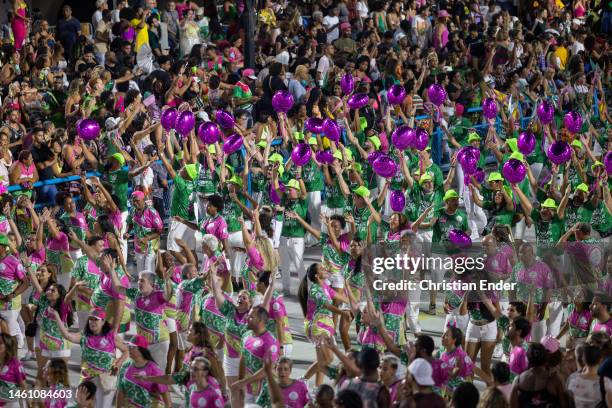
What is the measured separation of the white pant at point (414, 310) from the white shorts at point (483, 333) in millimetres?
1571

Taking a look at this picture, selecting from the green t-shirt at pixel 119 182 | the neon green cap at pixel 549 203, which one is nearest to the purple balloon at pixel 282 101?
the green t-shirt at pixel 119 182

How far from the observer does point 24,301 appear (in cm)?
1532

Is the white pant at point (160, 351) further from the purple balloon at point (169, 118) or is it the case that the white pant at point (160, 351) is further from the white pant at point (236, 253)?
the purple balloon at point (169, 118)

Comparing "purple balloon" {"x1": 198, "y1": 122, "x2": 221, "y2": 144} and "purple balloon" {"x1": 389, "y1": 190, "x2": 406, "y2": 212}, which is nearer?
"purple balloon" {"x1": 389, "y1": 190, "x2": 406, "y2": 212}

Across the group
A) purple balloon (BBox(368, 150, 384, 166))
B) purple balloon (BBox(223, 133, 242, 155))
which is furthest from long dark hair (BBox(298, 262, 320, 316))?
purple balloon (BBox(223, 133, 242, 155))

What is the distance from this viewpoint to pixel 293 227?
1569 centimetres

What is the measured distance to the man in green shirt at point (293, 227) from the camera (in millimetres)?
15672

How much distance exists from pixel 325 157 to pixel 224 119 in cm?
164

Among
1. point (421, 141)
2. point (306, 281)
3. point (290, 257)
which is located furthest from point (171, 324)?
point (421, 141)

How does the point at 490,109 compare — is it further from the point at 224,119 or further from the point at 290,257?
the point at 290,257

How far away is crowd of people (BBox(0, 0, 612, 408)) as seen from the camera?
11.1 m

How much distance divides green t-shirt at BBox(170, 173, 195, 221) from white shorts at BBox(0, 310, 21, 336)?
9.18 ft

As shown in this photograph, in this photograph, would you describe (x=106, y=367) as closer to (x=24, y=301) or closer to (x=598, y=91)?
(x=24, y=301)

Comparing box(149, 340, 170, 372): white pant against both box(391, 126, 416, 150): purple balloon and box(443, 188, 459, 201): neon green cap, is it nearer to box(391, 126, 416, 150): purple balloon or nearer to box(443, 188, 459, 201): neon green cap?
box(443, 188, 459, 201): neon green cap
